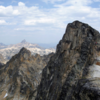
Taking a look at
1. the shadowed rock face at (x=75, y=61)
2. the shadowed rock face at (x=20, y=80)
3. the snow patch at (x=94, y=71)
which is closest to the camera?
the snow patch at (x=94, y=71)

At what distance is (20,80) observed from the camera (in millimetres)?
58406

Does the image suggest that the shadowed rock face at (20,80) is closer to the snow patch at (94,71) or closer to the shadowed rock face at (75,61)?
the shadowed rock face at (75,61)

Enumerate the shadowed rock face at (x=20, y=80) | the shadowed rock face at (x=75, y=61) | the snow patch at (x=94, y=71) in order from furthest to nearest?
1. the shadowed rock face at (x=20, y=80)
2. the shadowed rock face at (x=75, y=61)
3. the snow patch at (x=94, y=71)

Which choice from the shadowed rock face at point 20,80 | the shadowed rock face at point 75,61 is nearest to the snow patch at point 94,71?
the shadowed rock face at point 75,61

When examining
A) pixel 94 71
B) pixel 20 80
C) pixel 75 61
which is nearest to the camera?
pixel 94 71

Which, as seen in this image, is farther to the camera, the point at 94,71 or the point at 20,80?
the point at 20,80

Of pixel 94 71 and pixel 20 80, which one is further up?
pixel 94 71

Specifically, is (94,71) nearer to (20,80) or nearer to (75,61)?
(75,61)

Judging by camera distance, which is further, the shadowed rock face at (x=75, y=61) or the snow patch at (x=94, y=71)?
the shadowed rock face at (x=75, y=61)

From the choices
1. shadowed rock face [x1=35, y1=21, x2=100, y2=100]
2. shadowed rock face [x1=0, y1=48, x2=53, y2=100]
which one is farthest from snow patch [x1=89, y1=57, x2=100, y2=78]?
shadowed rock face [x1=0, y1=48, x2=53, y2=100]

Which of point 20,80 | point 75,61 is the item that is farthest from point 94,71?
point 20,80

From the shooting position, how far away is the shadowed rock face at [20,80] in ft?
179

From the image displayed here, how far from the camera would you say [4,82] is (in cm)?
6375

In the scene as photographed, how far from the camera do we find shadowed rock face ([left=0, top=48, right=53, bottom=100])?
54706 mm
